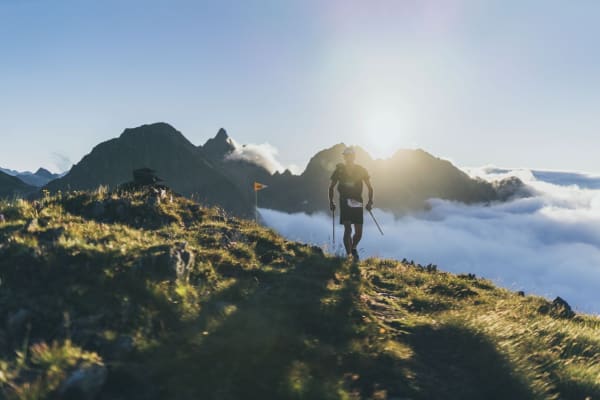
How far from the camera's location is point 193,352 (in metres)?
5.07

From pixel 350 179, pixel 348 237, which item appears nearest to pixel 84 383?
pixel 348 237

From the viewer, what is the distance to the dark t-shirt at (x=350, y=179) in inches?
516

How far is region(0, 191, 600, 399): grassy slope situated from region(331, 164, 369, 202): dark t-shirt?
3.96 m

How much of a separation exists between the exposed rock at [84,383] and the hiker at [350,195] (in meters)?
9.49

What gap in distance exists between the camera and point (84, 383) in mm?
4094

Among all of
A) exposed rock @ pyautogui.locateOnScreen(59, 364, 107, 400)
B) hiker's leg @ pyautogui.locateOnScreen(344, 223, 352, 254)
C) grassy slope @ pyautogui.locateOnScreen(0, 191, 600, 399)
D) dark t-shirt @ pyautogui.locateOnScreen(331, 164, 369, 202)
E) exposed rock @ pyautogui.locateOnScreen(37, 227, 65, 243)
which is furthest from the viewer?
dark t-shirt @ pyautogui.locateOnScreen(331, 164, 369, 202)

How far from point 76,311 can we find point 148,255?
5.89 feet

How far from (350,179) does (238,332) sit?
8.46 m

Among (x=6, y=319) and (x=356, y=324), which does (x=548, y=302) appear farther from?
(x=6, y=319)

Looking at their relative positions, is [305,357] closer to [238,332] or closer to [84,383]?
[238,332]

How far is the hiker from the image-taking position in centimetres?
1296

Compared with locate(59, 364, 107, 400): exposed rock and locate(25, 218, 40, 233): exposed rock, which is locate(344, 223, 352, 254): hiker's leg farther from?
locate(59, 364, 107, 400): exposed rock

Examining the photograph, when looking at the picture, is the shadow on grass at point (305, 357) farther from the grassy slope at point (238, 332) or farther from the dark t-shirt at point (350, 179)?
the dark t-shirt at point (350, 179)

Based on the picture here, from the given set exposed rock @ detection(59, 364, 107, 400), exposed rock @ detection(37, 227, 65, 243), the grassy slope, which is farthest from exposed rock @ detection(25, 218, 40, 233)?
exposed rock @ detection(59, 364, 107, 400)
